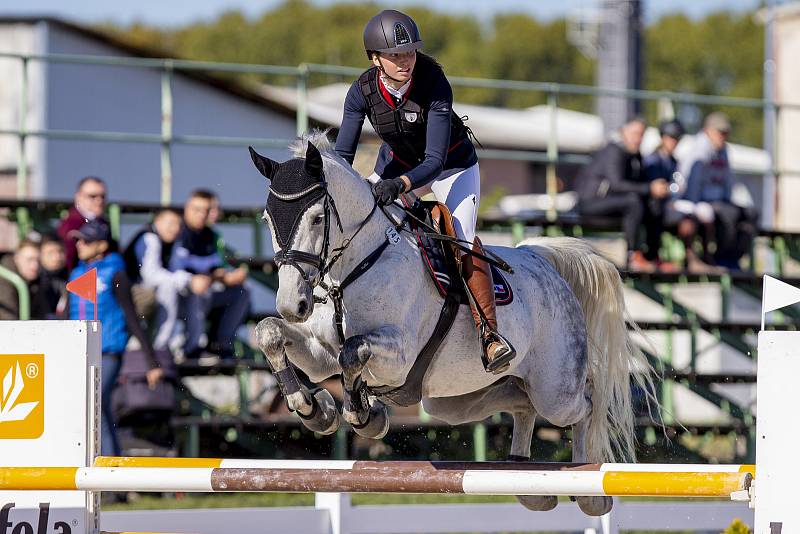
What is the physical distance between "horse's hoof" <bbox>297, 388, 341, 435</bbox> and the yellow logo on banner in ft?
3.32

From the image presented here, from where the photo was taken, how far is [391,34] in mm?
5121

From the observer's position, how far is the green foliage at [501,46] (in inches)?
2302

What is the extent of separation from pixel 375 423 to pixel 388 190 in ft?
3.11

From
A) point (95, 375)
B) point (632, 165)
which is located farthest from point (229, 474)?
point (632, 165)

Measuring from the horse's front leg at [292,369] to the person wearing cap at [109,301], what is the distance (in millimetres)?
2933

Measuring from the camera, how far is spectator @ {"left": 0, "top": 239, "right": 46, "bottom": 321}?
322 inches

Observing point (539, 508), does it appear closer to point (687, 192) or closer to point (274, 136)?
point (687, 192)

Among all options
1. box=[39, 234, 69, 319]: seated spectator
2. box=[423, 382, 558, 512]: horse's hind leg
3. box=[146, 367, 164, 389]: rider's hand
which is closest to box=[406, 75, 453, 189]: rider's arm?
box=[423, 382, 558, 512]: horse's hind leg

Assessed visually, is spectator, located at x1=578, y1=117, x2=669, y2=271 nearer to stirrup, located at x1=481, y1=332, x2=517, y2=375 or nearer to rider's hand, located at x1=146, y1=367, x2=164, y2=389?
rider's hand, located at x1=146, y1=367, x2=164, y2=389

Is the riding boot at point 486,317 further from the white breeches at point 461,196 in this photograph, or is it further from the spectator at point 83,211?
the spectator at point 83,211

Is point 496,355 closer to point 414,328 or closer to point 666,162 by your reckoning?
point 414,328

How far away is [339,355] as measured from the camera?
5020 mm

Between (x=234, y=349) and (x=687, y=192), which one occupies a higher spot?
(x=687, y=192)

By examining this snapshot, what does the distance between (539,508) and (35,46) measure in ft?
39.8
